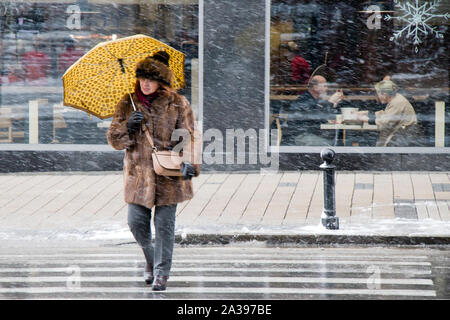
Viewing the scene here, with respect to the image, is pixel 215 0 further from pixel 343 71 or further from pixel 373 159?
pixel 373 159

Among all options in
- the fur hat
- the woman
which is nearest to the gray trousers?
the woman

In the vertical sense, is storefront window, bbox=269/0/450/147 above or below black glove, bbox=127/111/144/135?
above

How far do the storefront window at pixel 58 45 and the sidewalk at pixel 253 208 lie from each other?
0.85 metres

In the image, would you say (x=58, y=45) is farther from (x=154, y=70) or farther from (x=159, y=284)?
(x=159, y=284)

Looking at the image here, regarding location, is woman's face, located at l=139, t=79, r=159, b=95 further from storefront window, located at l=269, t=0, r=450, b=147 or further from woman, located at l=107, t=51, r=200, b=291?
storefront window, located at l=269, t=0, r=450, b=147

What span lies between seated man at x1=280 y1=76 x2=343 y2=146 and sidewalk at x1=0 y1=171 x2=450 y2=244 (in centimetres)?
63

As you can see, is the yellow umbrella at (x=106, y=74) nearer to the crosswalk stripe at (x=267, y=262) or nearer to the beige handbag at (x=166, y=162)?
the beige handbag at (x=166, y=162)

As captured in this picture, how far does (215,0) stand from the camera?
558 inches

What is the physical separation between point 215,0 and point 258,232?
547 cm

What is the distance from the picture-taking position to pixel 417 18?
46.5 feet

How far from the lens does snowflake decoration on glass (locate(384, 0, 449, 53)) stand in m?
14.2

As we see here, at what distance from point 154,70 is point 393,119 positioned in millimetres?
7781

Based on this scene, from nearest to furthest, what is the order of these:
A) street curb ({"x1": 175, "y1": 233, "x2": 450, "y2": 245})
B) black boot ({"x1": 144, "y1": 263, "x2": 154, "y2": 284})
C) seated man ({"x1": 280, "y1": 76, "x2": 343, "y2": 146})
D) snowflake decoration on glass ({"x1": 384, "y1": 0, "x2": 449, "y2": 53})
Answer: black boot ({"x1": 144, "y1": 263, "x2": 154, "y2": 284}) → street curb ({"x1": 175, "y1": 233, "x2": 450, "y2": 245}) → snowflake decoration on glass ({"x1": 384, "y1": 0, "x2": 449, "y2": 53}) → seated man ({"x1": 280, "y1": 76, "x2": 343, "y2": 146})

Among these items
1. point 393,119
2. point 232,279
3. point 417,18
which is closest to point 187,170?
point 232,279
